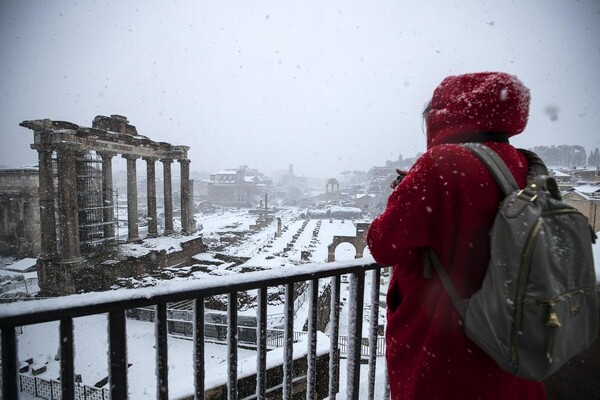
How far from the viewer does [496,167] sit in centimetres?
115

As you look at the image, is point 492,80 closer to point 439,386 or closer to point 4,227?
point 439,386

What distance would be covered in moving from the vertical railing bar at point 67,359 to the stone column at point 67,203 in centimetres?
1876

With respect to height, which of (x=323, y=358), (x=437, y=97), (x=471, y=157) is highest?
(x=437, y=97)

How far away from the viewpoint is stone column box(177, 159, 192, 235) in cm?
2516

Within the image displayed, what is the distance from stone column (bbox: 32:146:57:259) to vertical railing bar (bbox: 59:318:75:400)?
1962 cm

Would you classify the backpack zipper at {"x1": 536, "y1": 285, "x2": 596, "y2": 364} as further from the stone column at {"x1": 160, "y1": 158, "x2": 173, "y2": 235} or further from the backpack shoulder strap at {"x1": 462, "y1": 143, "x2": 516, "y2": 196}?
the stone column at {"x1": 160, "y1": 158, "x2": 173, "y2": 235}

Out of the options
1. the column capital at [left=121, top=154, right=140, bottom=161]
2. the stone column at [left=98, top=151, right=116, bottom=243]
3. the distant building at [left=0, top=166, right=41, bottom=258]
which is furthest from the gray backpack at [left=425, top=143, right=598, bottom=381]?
the distant building at [left=0, top=166, right=41, bottom=258]

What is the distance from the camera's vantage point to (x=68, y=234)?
16375 millimetres

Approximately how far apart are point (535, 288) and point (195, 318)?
1.48m

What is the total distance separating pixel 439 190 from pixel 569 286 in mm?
524

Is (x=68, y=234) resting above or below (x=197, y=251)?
above

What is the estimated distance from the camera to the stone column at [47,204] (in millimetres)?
16359

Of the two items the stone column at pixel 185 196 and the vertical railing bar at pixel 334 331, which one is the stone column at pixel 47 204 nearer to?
the stone column at pixel 185 196

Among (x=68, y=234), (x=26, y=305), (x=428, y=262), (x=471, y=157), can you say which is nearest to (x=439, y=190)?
(x=471, y=157)
